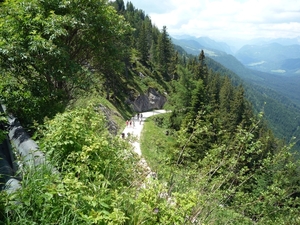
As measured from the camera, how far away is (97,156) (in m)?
4.30

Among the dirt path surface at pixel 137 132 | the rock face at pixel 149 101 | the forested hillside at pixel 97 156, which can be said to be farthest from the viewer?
the rock face at pixel 149 101

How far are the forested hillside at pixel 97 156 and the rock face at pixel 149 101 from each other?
43254 millimetres

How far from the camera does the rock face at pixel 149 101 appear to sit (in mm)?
53166

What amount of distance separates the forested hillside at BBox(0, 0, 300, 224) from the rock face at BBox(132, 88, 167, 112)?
142 ft

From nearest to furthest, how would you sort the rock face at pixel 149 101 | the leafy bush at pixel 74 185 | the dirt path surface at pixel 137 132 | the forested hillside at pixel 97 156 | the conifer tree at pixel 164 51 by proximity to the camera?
the leafy bush at pixel 74 185
the forested hillside at pixel 97 156
the dirt path surface at pixel 137 132
the rock face at pixel 149 101
the conifer tree at pixel 164 51

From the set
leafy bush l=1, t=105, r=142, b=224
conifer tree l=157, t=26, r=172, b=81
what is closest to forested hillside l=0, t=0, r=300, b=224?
leafy bush l=1, t=105, r=142, b=224

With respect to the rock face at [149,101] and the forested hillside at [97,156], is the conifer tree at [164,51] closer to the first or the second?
the rock face at [149,101]

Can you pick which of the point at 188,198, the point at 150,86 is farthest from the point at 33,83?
the point at 150,86

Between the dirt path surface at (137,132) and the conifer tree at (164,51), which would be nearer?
the dirt path surface at (137,132)

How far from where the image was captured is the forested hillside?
10.5 ft

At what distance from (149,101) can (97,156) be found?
54842mm

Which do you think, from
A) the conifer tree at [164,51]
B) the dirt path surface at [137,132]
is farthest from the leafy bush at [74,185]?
the conifer tree at [164,51]

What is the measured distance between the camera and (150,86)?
6116 cm

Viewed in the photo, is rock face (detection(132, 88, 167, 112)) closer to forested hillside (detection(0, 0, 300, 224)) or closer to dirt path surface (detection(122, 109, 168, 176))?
dirt path surface (detection(122, 109, 168, 176))
